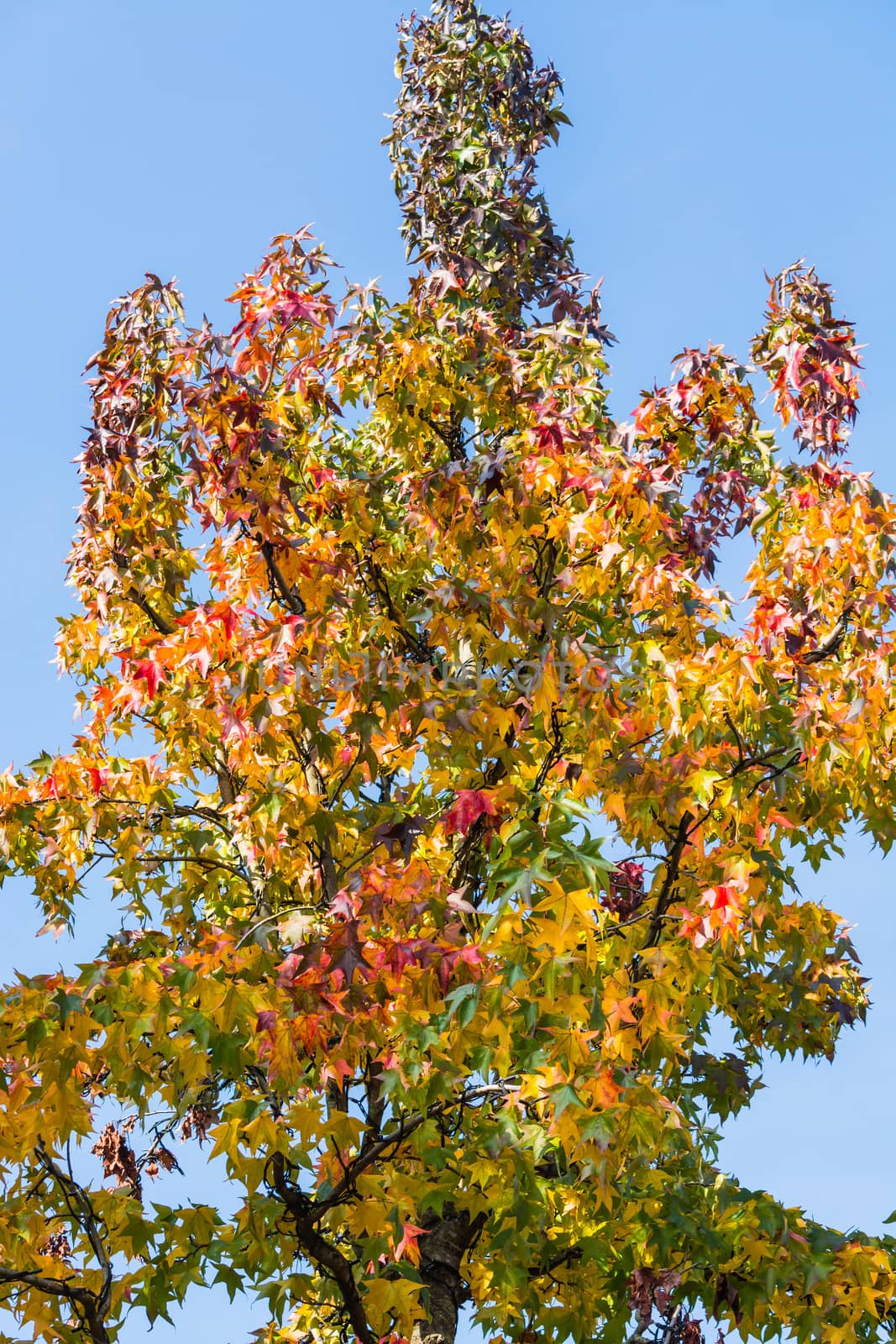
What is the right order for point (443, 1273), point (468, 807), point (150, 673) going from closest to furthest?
point (468, 807) → point (150, 673) → point (443, 1273)

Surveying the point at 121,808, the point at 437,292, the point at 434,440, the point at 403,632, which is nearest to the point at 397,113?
the point at 437,292

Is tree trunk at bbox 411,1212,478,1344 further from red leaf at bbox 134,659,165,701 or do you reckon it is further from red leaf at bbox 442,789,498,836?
red leaf at bbox 134,659,165,701

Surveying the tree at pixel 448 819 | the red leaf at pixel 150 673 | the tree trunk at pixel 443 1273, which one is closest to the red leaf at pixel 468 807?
the tree at pixel 448 819

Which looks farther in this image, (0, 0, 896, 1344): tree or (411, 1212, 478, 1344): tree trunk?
(411, 1212, 478, 1344): tree trunk

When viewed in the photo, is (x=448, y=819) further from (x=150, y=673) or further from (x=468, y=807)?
(x=150, y=673)

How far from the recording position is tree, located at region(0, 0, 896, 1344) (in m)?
5.35

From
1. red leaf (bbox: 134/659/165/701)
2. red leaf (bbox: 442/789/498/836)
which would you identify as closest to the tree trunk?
red leaf (bbox: 442/789/498/836)

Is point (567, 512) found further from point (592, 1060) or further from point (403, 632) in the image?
point (592, 1060)

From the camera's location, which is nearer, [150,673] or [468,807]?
[468,807]

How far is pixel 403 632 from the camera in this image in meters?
8.66

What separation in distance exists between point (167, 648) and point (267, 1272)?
9.73 feet

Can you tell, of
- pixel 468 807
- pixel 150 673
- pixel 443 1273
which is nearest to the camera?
pixel 468 807

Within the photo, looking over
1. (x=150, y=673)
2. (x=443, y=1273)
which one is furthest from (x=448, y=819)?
(x=443, y=1273)

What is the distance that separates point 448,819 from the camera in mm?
6039
